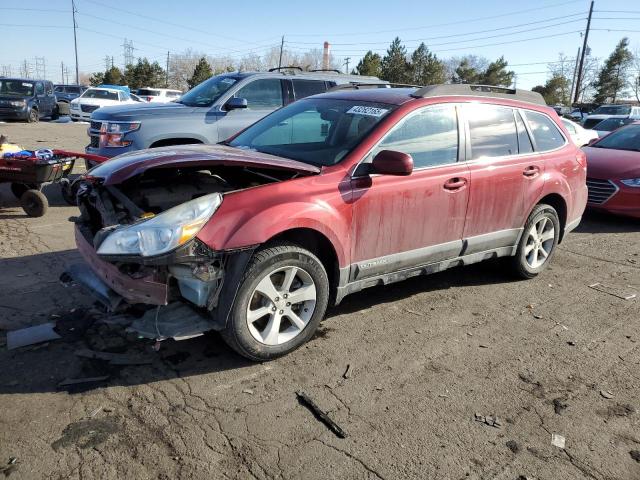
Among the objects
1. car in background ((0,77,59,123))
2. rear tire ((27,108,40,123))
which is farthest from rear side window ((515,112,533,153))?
rear tire ((27,108,40,123))

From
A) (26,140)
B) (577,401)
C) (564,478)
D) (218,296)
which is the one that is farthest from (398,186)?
(26,140)

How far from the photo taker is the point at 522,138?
5.06 metres

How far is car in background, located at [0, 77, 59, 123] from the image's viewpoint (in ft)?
73.2

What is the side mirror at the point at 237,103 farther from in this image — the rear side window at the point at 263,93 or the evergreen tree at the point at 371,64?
the evergreen tree at the point at 371,64

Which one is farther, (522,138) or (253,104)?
(253,104)

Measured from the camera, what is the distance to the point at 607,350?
13.1 feet

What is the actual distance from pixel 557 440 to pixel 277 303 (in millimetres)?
1851

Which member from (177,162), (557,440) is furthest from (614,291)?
(177,162)

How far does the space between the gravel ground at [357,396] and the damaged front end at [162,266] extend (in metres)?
0.39

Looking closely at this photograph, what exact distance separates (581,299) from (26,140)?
16150 millimetres

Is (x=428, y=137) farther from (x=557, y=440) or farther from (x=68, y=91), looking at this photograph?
(x=68, y=91)

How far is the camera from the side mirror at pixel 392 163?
11.9ft

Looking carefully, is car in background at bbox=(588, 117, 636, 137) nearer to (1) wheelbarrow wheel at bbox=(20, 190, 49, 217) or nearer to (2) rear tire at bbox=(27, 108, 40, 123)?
(1) wheelbarrow wheel at bbox=(20, 190, 49, 217)

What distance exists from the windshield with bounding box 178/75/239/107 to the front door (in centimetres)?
473
